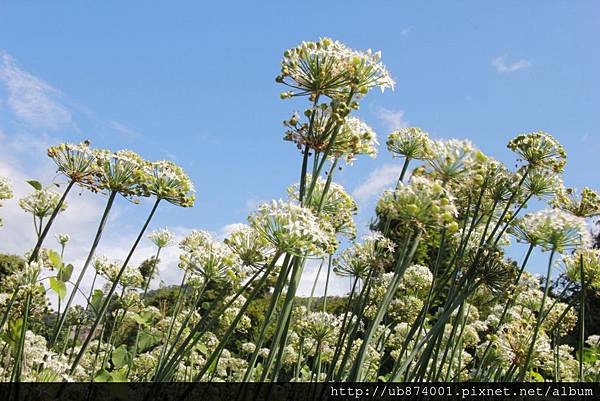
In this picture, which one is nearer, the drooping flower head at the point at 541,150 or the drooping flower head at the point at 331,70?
Answer: the drooping flower head at the point at 331,70

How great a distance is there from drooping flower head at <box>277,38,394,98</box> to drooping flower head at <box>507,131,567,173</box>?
203 centimetres

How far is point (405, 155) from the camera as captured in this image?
14.8 ft

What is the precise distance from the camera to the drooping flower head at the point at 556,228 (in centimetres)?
416

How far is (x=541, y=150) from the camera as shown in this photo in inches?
182

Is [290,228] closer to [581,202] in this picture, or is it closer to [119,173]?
[119,173]

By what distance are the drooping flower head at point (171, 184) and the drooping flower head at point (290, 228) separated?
1.23 metres

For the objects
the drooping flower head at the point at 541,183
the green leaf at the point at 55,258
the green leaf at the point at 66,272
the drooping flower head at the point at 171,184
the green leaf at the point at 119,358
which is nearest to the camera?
the green leaf at the point at 55,258

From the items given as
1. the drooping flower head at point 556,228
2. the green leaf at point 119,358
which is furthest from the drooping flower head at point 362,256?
the green leaf at point 119,358

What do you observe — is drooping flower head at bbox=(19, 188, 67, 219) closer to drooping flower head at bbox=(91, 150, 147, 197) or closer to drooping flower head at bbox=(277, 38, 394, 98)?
drooping flower head at bbox=(91, 150, 147, 197)

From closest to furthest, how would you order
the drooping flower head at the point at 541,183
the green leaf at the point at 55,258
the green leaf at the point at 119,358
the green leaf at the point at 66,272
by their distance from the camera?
the green leaf at the point at 55,258 → the green leaf at the point at 66,272 → the drooping flower head at the point at 541,183 → the green leaf at the point at 119,358

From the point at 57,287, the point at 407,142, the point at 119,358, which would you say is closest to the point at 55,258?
the point at 57,287

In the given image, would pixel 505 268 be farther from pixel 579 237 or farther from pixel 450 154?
pixel 450 154

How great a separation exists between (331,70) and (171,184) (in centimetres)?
171

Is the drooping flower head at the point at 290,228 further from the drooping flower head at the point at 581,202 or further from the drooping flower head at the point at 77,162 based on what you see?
the drooping flower head at the point at 581,202
